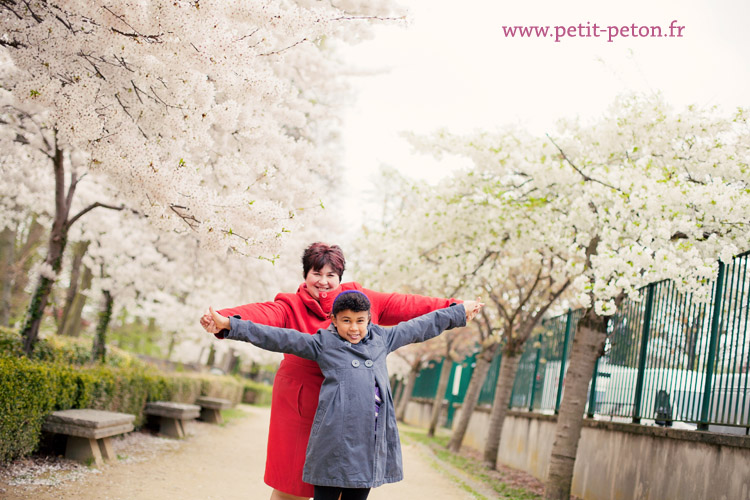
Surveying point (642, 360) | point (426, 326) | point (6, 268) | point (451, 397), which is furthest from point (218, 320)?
point (451, 397)

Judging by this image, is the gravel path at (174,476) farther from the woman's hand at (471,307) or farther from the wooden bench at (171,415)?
the woman's hand at (471,307)

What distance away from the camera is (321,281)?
4.04 meters

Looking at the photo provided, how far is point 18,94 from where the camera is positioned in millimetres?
5211

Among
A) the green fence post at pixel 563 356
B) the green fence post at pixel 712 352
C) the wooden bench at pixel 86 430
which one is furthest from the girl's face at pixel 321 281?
the green fence post at pixel 563 356

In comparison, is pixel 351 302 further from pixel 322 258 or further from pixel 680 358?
pixel 680 358

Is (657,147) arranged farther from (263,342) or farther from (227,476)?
(263,342)

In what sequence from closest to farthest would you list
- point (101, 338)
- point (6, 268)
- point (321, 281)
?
point (321, 281) < point (101, 338) < point (6, 268)

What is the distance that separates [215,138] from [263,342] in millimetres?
5739

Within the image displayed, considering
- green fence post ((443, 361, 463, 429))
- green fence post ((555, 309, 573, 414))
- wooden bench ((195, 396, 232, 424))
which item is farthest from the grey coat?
green fence post ((443, 361, 463, 429))

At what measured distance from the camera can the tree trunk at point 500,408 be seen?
45.8 ft

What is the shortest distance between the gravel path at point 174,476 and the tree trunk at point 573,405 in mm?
1260

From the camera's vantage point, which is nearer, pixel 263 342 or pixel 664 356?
pixel 263 342

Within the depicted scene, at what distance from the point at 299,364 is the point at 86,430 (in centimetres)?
442

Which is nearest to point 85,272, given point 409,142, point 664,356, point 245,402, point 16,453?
point 245,402
